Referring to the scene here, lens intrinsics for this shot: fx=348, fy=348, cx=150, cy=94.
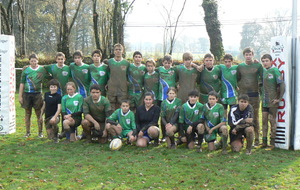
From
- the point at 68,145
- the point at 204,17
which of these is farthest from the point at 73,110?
the point at 204,17

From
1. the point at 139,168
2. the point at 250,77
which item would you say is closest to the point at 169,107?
the point at 250,77

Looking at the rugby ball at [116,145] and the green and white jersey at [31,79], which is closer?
the rugby ball at [116,145]

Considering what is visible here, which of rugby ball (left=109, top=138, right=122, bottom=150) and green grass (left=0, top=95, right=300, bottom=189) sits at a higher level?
rugby ball (left=109, top=138, right=122, bottom=150)

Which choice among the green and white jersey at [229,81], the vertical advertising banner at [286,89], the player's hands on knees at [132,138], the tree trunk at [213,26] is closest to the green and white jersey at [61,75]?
the player's hands on knees at [132,138]

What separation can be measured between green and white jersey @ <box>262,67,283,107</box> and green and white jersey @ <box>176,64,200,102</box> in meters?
1.45

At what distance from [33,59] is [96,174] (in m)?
3.99

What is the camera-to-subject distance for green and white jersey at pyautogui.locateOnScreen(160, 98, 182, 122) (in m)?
7.34

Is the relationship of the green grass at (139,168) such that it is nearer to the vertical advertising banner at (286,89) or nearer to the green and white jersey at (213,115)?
the vertical advertising banner at (286,89)

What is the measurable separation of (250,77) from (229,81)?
44 centimetres

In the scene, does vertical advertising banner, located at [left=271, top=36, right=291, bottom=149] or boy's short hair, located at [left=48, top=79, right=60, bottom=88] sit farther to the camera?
boy's short hair, located at [left=48, top=79, right=60, bottom=88]

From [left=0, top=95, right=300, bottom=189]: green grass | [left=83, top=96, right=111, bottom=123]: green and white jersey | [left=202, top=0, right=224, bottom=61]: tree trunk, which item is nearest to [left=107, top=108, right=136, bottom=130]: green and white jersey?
[left=83, top=96, right=111, bottom=123]: green and white jersey

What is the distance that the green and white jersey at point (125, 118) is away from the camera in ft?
24.3

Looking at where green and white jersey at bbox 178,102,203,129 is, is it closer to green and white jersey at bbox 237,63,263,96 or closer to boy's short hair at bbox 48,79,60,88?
green and white jersey at bbox 237,63,263,96

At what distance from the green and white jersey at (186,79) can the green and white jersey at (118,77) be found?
1262mm
